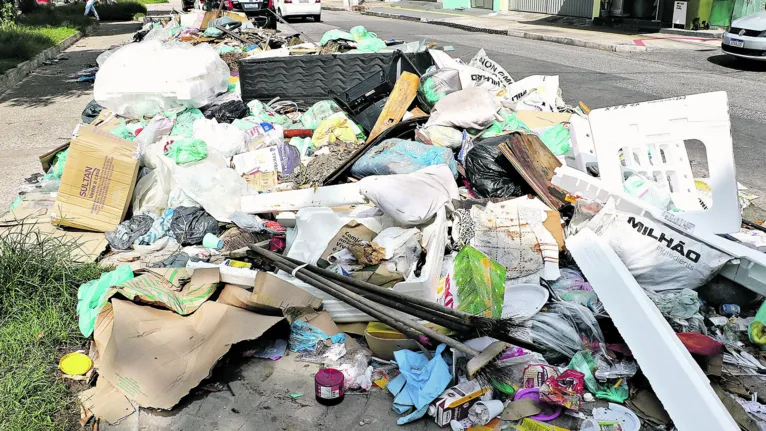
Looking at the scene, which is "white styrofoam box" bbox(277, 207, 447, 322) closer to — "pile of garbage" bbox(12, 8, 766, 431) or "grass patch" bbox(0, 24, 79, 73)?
"pile of garbage" bbox(12, 8, 766, 431)

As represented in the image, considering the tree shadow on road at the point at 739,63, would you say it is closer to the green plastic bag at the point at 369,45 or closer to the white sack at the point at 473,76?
the white sack at the point at 473,76

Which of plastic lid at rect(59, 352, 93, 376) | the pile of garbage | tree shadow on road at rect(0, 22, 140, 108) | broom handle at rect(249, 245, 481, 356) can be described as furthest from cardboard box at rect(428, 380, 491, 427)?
tree shadow on road at rect(0, 22, 140, 108)

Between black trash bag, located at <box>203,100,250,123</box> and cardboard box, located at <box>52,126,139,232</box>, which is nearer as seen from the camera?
cardboard box, located at <box>52,126,139,232</box>

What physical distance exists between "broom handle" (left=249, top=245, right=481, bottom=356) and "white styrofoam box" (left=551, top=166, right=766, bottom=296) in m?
1.45

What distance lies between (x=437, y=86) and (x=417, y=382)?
352cm

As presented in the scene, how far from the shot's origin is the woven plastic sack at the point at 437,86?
18.1 ft

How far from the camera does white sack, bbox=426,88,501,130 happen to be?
4.83m

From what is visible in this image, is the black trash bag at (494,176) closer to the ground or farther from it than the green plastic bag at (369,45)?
closer to the ground

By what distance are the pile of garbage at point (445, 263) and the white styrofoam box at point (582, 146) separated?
2 cm

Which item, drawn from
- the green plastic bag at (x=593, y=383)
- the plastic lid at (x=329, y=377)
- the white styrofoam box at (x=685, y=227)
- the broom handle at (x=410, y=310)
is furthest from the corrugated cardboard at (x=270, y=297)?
the white styrofoam box at (x=685, y=227)

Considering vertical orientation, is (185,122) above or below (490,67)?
below

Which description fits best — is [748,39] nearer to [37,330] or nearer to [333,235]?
[333,235]

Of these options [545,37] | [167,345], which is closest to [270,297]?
[167,345]

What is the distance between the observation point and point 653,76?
362 inches
